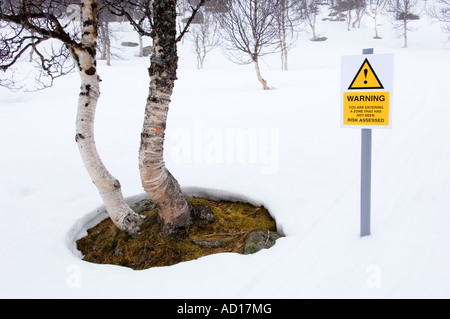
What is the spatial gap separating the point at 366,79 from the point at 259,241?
79.1 inches

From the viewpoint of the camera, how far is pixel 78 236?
4.26 metres

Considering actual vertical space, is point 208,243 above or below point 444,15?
below

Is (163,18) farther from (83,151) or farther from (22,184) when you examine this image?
(22,184)

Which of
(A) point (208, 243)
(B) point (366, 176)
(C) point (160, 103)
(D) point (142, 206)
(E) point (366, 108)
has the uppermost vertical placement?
(C) point (160, 103)

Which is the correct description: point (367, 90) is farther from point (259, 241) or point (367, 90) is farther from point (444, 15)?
point (444, 15)

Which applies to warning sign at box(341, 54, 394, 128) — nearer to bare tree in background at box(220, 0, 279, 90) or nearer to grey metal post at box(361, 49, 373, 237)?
grey metal post at box(361, 49, 373, 237)

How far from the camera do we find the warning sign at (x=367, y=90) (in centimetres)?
276

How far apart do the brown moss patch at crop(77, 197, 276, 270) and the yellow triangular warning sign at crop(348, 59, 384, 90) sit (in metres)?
2.04

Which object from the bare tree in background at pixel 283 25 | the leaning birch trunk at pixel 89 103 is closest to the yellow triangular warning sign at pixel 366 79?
the leaning birch trunk at pixel 89 103

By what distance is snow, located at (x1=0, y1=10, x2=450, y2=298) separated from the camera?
2.90 meters

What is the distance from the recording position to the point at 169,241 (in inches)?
150

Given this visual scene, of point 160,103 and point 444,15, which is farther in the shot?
point 444,15

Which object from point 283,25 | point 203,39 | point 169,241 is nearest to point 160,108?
point 169,241

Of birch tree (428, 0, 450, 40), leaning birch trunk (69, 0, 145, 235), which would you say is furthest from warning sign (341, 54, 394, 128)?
birch tree (428, 0, 450, 40)
